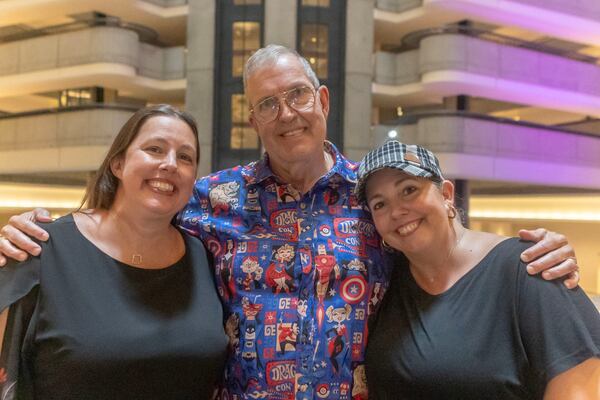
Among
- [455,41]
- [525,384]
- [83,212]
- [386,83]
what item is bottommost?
[525,384]

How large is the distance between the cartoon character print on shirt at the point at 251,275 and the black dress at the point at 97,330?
0.81 ft

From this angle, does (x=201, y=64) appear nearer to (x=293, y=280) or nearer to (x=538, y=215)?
(x=538, y=215)

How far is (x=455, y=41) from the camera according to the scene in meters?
11.9

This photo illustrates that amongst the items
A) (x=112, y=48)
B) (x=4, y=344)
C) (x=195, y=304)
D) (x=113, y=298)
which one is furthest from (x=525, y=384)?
(x=112, y=48)

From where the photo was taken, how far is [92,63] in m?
12.3

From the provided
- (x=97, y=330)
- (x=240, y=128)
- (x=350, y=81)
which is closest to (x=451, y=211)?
(x=97, y=330)

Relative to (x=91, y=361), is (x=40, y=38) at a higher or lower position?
higher

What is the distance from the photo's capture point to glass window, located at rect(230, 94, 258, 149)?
1320 cm

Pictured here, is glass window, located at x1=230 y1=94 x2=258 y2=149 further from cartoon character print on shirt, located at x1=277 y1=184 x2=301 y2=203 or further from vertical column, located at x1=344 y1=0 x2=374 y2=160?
cartoon character print on shirt, located at x1=277 y1=184 x2=301 y2=203

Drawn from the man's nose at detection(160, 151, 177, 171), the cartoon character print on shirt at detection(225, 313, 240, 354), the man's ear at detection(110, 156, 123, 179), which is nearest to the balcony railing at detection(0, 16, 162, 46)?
the man's ear at detection(110, 156, 123, 179)

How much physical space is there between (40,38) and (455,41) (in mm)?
9917

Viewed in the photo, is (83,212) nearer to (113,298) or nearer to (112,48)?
(113,298)

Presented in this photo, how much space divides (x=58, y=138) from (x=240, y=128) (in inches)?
173

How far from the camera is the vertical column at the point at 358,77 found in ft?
41.9
